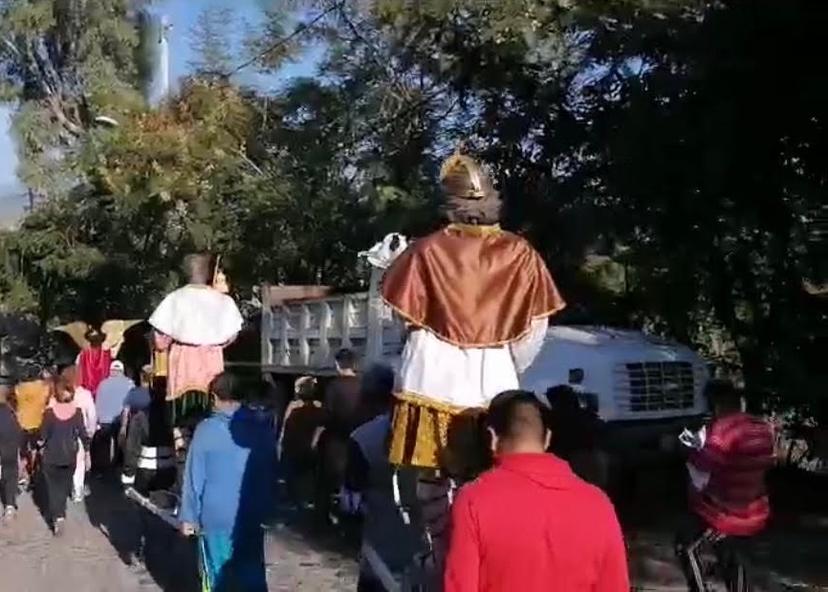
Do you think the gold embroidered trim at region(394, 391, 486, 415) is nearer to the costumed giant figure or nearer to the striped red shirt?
the costumed giant figure

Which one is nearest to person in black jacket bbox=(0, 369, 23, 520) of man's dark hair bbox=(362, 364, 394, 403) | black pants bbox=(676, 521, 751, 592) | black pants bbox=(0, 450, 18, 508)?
black pants bbox=(0, 450, 18, 508)

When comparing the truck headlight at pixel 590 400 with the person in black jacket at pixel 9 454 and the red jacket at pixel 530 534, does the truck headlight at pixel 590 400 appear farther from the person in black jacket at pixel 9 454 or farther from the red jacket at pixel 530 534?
the red jacket at pixel 530 534

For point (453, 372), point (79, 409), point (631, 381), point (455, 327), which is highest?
point (455, 327)

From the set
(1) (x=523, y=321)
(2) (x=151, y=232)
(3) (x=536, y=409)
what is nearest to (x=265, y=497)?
(1) (x=523, y=321)

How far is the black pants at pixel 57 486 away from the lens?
1342 centimetres

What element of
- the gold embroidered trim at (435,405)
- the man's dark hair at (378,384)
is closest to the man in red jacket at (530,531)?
the gold embroidered trim at (435,405)

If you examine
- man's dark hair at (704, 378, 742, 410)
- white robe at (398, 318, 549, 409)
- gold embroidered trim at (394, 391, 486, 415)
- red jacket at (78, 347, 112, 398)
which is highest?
white robe at (398, 318, 549, 409)

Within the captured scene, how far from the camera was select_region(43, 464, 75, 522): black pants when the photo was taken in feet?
44.0

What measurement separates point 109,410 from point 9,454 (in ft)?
8.00

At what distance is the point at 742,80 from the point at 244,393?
5.36 meters

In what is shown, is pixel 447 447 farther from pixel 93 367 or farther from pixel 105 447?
pixel 93 367

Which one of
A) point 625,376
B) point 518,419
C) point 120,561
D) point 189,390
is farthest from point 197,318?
point 518,419

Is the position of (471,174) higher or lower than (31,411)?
higher

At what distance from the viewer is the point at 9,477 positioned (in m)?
14.7
